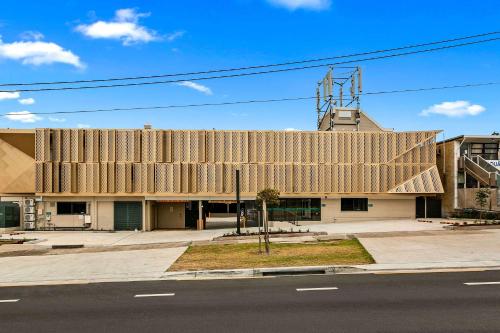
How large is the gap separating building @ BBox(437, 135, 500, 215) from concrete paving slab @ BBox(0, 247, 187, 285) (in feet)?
87.0

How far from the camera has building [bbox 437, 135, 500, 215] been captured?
120 feet

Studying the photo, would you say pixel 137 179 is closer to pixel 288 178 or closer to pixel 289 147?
pixel 288 178

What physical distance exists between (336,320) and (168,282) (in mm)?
6799

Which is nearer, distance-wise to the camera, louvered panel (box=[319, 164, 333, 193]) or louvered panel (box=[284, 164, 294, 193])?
louvered panel (box=[284, 164, 294, 193])

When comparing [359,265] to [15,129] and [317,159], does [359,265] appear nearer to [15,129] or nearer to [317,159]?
[317,159]

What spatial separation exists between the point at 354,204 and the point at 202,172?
13715 mm

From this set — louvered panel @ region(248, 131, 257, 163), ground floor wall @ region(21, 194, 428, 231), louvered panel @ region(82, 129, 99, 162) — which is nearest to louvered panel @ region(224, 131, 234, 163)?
louvered panel @ region(248, 131, 257, 163)

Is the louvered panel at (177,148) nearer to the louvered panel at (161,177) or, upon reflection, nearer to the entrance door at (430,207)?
the louvered panel at (161,177)

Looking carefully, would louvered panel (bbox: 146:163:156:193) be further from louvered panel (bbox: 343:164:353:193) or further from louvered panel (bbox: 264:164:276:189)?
louvered panel (bbox: 343:164:353:193)

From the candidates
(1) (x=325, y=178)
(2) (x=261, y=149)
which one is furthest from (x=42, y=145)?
(1) (x=325, y=178)

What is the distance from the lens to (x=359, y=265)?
1552 cm

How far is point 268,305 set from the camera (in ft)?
34.5

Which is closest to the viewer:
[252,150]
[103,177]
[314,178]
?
[103,177]

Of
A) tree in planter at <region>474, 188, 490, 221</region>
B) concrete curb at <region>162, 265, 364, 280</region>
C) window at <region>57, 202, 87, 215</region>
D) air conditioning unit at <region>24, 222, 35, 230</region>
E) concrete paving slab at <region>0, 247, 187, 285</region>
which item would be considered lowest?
air conditioning unit at <region>24, 222, 35, 230</region>
